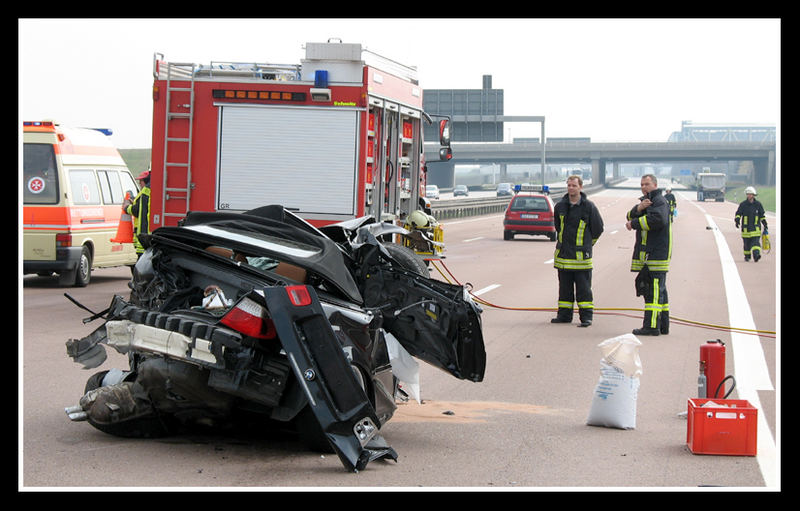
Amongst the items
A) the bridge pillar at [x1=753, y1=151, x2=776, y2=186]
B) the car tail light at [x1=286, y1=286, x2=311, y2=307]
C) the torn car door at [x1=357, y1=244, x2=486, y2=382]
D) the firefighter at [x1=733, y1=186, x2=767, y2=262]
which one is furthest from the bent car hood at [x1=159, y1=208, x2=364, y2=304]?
the bridge pillar at [x1=753, y1=151, x2=776, y2=186]

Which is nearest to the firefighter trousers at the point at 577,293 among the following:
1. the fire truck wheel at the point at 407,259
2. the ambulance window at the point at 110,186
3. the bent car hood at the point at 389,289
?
the fire truck wheel at the point at 407,259

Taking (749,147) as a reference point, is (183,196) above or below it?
below

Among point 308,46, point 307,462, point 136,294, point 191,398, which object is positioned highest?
point 308,46

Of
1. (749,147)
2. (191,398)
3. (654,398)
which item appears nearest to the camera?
(191,398)

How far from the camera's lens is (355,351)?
610 centimetres

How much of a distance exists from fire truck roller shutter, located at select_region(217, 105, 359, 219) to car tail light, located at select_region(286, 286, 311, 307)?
24.1ft

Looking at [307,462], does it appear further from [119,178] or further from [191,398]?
[119,178]

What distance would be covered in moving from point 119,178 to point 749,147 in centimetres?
11428

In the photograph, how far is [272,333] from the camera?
571cm

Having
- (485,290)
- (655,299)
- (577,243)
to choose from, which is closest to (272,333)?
(655,299)

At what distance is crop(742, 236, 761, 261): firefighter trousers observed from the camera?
25703mm

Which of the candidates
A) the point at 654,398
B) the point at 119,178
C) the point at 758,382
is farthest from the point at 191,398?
the point at 119,178

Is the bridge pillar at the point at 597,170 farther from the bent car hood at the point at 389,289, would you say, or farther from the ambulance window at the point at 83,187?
the bent car hood at the point at 389,289

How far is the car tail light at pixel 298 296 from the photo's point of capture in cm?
569
